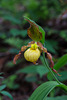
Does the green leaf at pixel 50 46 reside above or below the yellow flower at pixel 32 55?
above

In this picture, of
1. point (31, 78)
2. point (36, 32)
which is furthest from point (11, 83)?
point (36, 32)

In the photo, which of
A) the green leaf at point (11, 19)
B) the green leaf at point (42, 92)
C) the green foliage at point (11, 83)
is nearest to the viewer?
the green leaf at point (42, 92)

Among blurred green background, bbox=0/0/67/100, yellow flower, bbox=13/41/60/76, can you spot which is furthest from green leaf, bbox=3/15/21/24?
yellow flower, bbox=13/41/60/76

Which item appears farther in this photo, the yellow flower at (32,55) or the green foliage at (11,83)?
the green foliage at (11,83)

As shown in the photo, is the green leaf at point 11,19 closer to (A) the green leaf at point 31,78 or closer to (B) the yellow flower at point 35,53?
(A) the green leaf at point 31,78

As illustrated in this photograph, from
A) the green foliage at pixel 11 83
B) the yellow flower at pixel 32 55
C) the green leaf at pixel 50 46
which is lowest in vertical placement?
the green foliage at pixel 11 83

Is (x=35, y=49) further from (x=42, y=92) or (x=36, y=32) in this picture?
(x=42, y=92)

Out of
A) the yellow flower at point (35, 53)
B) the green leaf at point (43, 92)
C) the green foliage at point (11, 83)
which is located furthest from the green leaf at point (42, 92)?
the green foliage at point (11, 83)

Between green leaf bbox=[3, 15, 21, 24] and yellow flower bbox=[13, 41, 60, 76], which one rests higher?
green leaf bbox=[3, 15, 21, 24]

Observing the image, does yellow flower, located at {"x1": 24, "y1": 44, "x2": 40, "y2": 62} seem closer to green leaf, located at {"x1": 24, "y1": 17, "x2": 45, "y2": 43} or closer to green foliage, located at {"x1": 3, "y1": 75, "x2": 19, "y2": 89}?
green leaf, located at {"x1": 24, "y1": 17, "x2": 45, "y2": 43}
